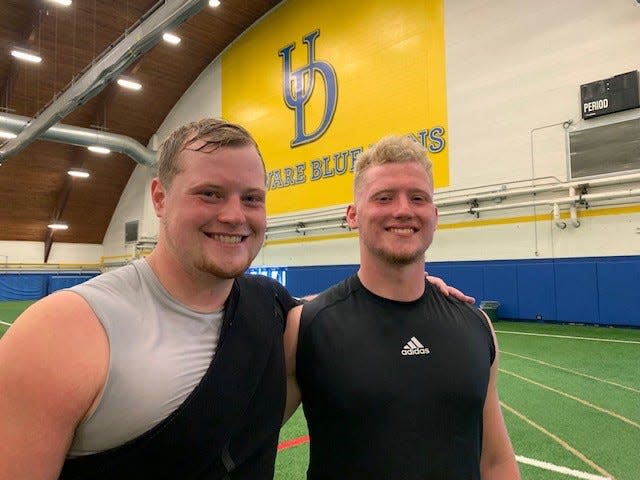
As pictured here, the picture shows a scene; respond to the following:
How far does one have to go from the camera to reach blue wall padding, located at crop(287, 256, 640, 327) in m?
7.43

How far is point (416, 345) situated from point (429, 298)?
8.5 inches

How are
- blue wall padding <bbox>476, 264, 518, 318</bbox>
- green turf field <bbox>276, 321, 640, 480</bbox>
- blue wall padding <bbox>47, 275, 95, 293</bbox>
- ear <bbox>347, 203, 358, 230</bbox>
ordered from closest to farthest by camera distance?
ear <bbox>347, 203, 358, 230</bbox>, green turf field <bbox>276, 321, 640, 480</bbox>, blue wall padding <bbox>476, 264, 518, 318</bbox>, blue wall padding <bbox>47, 275, 95, 293</bbox>

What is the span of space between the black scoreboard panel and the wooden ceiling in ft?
35.6

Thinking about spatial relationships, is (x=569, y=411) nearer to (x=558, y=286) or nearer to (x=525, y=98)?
(x=558, y=286)

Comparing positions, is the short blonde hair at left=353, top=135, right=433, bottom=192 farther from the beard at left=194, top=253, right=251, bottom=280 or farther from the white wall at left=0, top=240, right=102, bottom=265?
the white wall at left=0, top=240, right=102, bottom=265

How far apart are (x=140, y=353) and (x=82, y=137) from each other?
1712 centimetres

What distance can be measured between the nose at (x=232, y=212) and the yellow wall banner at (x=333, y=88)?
9.36 metres

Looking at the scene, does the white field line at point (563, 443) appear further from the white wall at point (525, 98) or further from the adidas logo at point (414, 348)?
the white wall at point (525, 98)

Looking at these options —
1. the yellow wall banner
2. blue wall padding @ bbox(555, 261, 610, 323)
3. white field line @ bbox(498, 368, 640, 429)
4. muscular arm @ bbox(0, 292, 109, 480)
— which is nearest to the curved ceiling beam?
the yellow wall banner

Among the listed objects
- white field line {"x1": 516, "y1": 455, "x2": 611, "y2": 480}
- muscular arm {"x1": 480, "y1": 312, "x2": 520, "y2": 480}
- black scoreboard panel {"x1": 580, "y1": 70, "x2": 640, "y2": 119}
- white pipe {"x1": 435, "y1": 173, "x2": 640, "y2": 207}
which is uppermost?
black scoreboard panel {"x1": 580, "y1": 70, "x2": 640, "y2": 119}

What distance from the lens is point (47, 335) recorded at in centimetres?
88

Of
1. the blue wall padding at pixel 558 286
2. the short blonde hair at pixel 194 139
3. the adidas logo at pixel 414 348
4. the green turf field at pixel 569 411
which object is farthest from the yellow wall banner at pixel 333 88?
the short blonde hair at pixel 194 139

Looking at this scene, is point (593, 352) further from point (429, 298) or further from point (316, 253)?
point (316, 253)

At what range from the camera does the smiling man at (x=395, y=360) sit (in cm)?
131
